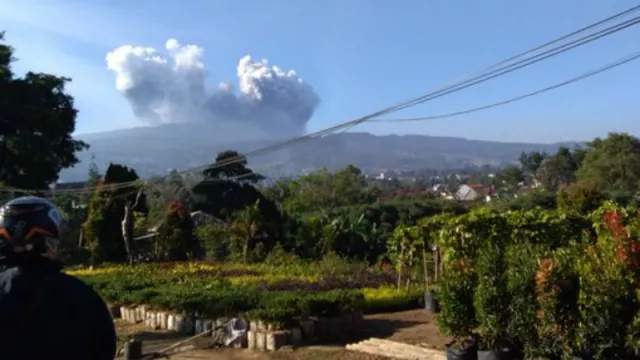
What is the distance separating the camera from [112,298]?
594 inches

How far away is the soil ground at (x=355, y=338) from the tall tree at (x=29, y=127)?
21764 mm

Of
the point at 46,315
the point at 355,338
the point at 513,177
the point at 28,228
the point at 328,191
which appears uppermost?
the point at 513,177

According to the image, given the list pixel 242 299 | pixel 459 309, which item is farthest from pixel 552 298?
pixel 242 299

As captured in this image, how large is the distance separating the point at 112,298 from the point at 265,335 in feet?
18.0

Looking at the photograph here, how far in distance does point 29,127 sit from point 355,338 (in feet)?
85.6

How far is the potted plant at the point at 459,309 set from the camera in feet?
28.1

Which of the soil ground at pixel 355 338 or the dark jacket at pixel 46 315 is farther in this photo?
the soil ground at pixel 355 338

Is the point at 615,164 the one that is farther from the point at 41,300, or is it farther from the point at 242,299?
the point at 41,300

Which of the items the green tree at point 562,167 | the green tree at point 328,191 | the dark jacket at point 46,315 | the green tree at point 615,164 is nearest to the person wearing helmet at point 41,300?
the dark jacket at point 46,315

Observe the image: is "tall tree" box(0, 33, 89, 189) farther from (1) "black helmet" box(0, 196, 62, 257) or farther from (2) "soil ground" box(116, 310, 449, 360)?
(1) "black helmet" box(0, 196, 62, 257)

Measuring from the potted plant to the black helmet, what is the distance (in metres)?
6.54

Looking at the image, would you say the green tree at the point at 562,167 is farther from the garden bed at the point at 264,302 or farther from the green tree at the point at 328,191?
the garden bed at the point at 264,302

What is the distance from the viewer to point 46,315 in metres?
2.48

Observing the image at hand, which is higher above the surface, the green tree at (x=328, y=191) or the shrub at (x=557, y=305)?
the green tree at (x=328, y=191)
